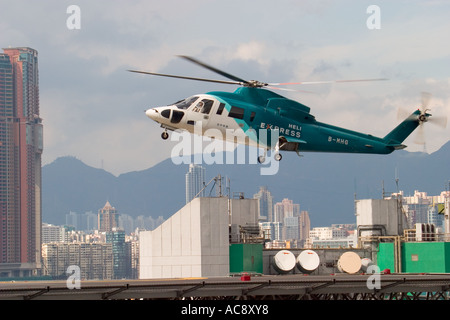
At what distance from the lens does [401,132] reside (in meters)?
65.2

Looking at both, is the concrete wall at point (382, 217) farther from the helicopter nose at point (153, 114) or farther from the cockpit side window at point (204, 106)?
the helicopter nose at point (153, 114)

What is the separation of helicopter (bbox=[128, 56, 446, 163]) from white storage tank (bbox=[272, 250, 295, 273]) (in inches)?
936

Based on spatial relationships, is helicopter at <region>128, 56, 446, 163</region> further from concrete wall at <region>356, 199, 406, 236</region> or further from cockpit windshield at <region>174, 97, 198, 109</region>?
concrete wall at <region>356, 199, 406, 236</region>

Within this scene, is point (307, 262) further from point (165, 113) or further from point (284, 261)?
point (165, 113)

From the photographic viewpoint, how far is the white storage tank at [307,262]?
82.8 meters

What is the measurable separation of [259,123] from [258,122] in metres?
0.09

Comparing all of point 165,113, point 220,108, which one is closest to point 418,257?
point 220,108

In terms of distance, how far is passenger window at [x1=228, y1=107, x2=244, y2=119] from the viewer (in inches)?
2203

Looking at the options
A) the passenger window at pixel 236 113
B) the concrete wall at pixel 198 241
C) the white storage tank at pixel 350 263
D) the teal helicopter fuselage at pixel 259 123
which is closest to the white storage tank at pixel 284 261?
the concrete wall at pixel 198 241

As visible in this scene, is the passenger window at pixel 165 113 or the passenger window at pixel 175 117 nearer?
the passenger window at pixel 165 113

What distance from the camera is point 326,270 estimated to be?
3612 inches

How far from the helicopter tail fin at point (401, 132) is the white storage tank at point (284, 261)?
21.3 metres

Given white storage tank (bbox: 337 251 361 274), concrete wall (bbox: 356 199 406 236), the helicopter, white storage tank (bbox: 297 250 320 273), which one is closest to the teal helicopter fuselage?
the helicopter

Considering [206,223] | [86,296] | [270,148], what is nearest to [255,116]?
[270,148]
